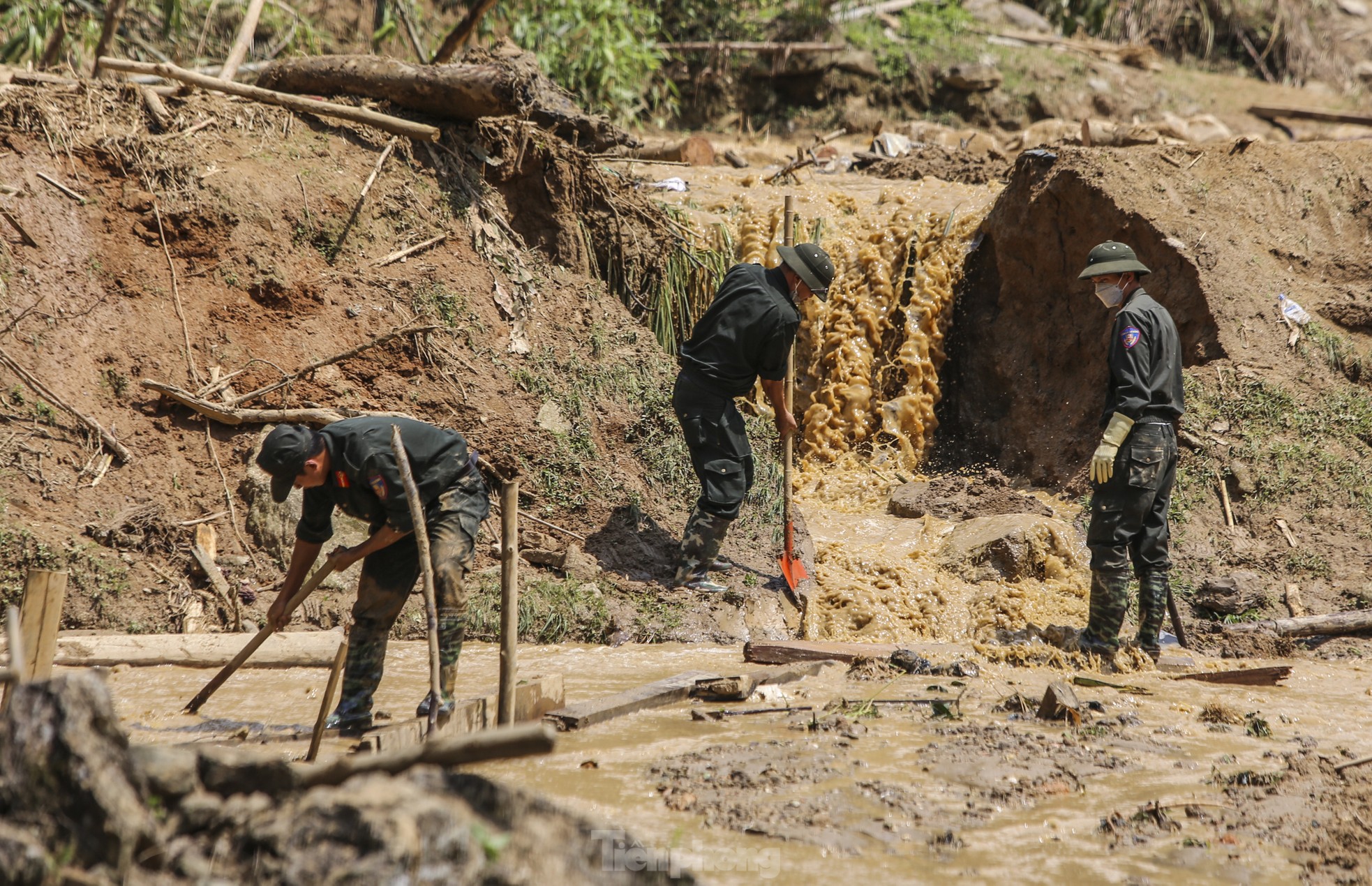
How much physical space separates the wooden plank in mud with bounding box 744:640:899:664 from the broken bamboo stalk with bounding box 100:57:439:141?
15.4 ft

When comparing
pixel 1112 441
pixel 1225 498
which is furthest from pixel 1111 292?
pixel 1225 498

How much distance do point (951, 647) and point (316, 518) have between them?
3643mm

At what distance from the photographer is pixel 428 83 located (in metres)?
8.04

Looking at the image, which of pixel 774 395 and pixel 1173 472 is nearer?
pixel 1173 472

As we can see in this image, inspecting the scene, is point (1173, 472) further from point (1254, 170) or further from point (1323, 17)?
point (1323, 17)

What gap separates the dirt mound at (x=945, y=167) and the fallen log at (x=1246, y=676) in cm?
650

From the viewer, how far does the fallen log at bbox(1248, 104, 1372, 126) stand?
45.0ft

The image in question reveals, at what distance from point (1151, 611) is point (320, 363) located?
533cm

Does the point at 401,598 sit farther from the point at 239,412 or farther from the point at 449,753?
the point at 239,412

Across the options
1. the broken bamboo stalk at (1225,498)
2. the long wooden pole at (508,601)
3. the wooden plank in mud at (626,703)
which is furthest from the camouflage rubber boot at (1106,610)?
the long wooden pole at (508,601)

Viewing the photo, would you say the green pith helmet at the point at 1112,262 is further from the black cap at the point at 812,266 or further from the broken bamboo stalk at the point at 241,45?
the broken bamboo stalk at the point at 241,45

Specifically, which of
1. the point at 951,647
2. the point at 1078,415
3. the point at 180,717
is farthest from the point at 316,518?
the point at 1078,415

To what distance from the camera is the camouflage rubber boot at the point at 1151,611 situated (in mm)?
5777

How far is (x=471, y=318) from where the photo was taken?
7883 millimetres
